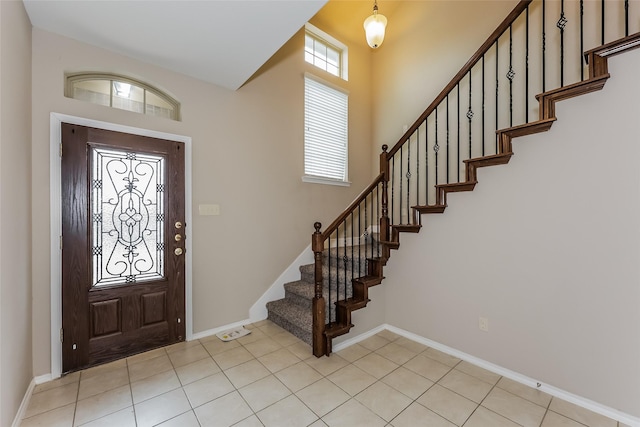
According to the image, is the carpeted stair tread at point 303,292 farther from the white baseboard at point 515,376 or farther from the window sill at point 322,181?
the window sill at point 322,181

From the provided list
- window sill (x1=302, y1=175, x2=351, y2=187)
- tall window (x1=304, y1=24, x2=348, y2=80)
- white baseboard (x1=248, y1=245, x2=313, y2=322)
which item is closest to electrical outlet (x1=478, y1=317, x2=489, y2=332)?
white baseboard (x1=248, y1=245, x2=313, y2=322)

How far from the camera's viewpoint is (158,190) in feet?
8.69

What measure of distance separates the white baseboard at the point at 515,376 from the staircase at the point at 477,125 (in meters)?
0.48

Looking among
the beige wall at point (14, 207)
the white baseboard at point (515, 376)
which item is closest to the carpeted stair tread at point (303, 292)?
the white baseboard at point (515, 376)

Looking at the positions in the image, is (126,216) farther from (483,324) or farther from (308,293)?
(483,324)

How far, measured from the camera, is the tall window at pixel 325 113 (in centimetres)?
380

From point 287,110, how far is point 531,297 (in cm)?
327

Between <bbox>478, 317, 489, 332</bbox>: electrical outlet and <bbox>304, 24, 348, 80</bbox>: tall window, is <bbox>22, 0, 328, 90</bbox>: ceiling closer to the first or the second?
<bbox>304, 24, 348, 80</bbox>: tall window

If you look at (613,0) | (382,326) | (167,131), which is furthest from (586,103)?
(167,131)

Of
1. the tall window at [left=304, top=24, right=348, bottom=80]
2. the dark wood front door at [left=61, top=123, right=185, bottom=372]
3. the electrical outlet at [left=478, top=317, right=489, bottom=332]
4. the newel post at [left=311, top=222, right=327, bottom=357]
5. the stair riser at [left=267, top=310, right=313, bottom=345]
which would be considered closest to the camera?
the dark wood front door at [left=61, top=123, right=185, bottom=372]

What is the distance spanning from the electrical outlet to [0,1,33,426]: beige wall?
332cm

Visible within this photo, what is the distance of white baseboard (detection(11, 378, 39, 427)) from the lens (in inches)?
66.2

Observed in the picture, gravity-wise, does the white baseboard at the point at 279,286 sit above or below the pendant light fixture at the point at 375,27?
below

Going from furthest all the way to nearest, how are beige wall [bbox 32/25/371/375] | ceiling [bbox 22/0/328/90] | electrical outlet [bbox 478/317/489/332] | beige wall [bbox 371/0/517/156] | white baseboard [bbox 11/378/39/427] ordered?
Result: beige wall [bbox 371/0/517/156] → electrical outlet [bbox 478/317/489/332] → beige wall [bbox 32/25/371/375] → ceiling [bbox 22/0/328/90] → white baseboard [bbox 11/378/39/427]
